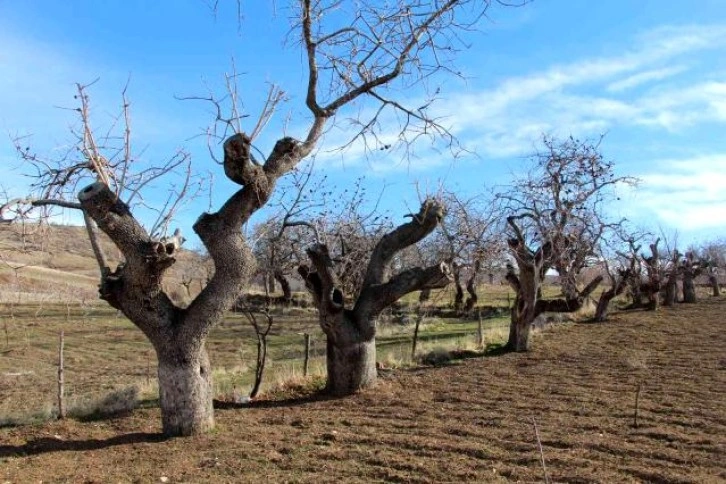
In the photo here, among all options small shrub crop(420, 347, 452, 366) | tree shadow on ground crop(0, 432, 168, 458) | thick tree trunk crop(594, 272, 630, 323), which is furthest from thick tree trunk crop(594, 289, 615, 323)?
tree shadow on ground crop(0, 432, 168, 458)

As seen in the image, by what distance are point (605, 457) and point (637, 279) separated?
25414 millimetres

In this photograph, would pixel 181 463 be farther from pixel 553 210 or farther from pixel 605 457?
pixel 553 210

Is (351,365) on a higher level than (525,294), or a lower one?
lower

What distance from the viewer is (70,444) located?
24.2 ft

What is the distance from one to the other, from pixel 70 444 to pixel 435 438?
171 inches

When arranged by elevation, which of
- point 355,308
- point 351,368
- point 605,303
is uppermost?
point 355,308

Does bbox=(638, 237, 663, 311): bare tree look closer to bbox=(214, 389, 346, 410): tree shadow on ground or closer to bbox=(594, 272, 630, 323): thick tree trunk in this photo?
bbox=(594, 272, 630, 323): thick tree trunk

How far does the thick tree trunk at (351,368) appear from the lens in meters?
10.2

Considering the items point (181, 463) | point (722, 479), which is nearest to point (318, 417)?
point (181, 463)

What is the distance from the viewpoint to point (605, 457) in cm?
633

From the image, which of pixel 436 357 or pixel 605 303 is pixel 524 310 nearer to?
pixel 436 357

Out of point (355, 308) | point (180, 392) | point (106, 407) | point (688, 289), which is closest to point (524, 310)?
point (355, 308)

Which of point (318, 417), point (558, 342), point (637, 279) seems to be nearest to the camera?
point (318, 417)

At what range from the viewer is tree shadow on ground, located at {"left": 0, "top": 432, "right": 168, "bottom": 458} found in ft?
23.3
